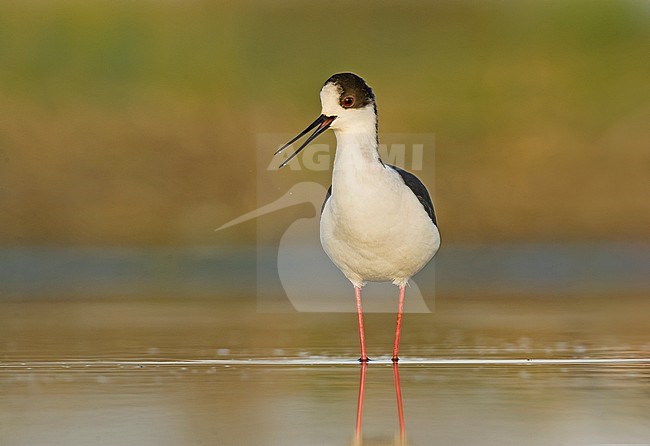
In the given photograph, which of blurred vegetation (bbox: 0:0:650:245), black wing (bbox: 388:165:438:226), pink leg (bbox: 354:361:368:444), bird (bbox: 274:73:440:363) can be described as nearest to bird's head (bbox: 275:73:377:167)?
bird (bbox: 274:73:440:363)

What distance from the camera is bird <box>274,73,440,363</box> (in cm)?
794

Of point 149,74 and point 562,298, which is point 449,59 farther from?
point 562,298

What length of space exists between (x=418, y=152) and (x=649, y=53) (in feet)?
11.7

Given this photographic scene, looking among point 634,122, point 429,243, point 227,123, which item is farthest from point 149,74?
point 429,243

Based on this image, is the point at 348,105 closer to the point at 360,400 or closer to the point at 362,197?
the point at 362,197

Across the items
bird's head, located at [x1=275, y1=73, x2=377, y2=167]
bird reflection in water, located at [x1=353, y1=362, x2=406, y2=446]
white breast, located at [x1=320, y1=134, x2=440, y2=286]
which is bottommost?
bird reflection in water, located at [x1=353, y1=362, x2=406, y2=446]

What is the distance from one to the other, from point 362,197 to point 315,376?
3.64ft

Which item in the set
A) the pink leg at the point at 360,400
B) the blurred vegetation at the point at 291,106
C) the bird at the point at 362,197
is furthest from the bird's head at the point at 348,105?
the blurred vegetation at the point at 291,106

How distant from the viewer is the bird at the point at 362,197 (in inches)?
313

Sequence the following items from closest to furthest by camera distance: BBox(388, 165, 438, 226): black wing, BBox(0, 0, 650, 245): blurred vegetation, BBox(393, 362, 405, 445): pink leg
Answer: BBox(393, 362, 405, 445): pink leg
BBox(388, 165, 438, 226): black wing
BBox(0, 0, 650, 245): blurred vegetation

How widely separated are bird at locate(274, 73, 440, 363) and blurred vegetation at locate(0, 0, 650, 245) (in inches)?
269

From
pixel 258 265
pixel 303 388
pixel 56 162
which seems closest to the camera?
pixel 303 388

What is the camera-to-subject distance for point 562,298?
38.4 ft

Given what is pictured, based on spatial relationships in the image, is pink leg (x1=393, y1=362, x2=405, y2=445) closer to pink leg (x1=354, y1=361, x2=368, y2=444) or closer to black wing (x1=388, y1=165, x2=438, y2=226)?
pink leg (x1=354, y1=361, x2=368, y2=444)
